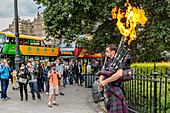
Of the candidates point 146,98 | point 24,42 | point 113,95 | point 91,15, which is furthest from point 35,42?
point 113,95

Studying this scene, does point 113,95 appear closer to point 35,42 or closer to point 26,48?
point 26,48

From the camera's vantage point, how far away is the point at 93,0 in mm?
11578

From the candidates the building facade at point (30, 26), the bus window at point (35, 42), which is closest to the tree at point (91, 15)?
the bus window at point (35, 42)

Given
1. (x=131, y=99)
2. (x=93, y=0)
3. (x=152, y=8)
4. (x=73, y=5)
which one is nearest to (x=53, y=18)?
(x=73, y=5)

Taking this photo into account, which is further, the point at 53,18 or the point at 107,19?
the point at 107,19

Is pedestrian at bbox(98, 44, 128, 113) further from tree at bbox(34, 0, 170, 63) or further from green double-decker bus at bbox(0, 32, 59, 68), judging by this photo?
green double-decker bus at bbox(0, 32, 59, 68)

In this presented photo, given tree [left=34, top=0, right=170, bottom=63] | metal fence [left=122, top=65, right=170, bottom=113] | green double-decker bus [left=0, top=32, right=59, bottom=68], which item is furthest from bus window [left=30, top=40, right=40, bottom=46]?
metal fence [left=122, top=65, right=170, bottom=113]

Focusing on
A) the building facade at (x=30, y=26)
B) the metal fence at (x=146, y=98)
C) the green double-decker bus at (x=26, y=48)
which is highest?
the building facade at (x=30, y=26)

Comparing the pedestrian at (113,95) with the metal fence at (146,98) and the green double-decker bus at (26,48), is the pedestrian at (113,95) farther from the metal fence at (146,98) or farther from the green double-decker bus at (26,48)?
the green double-decker bus at (26,48)

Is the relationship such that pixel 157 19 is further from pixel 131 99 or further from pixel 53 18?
pixel 131 99

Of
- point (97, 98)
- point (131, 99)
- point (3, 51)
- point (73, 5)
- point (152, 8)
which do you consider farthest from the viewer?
point (3, 51)

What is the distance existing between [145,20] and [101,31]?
8.96 feet

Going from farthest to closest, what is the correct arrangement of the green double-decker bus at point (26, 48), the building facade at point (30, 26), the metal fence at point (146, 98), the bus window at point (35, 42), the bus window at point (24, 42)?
1. the building facade at point (30, 26)
2. the bus window at point (35, 42)
3. the bus window at point (24, 42)
4. the green double-decker bus at point (26, 48)
5. the metal fence at point (146, 98)

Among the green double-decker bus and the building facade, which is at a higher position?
the building facade
